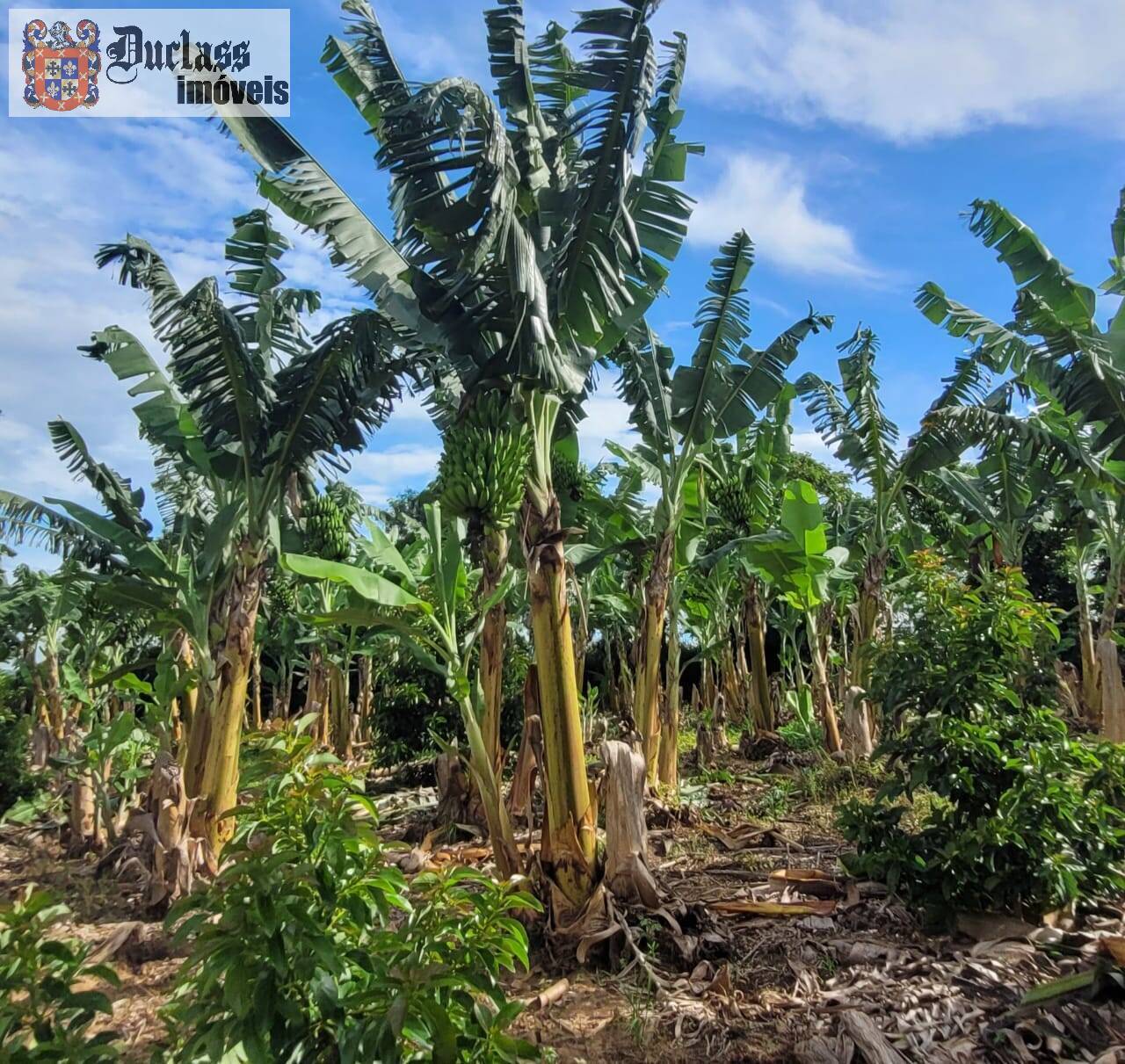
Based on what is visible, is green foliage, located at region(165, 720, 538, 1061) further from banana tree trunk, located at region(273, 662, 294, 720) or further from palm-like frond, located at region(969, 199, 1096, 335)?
banana tree trunk, located at region(273, 662, 294, 720)

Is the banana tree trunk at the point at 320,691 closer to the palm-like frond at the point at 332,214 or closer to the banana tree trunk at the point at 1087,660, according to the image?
the palm-like frond at the point at 332,214

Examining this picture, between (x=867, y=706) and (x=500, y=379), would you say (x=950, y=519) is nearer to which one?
(x=867, y=706)

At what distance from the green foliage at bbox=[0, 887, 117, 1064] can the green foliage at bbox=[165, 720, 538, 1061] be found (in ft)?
0.66

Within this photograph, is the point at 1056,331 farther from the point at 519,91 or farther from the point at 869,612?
the point at 519,91

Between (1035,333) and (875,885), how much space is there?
610 centimetres

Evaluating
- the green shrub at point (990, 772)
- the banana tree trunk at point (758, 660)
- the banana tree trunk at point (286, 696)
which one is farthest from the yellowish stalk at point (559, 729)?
the banana tree trunk at point (286, 696)

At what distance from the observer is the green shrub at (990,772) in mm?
3664

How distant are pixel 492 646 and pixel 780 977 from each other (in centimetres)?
268

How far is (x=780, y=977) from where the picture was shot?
12.0 ft

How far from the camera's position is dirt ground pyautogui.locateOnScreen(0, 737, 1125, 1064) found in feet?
9.64

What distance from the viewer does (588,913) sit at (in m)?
4.07

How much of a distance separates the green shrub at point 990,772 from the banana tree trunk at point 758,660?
278 inches

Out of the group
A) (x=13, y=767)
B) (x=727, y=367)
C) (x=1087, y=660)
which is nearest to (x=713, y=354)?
(x=727, y=367)

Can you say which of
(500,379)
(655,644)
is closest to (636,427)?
(655,644)
